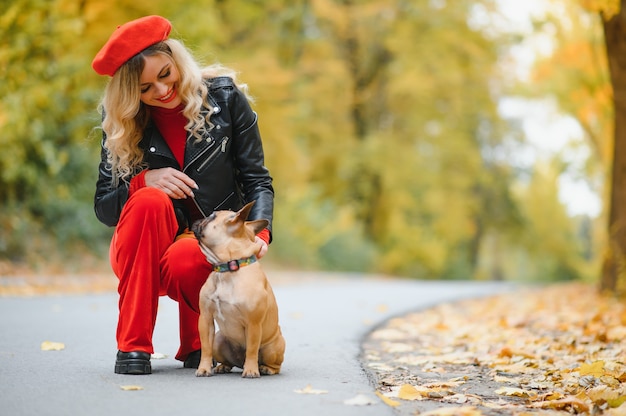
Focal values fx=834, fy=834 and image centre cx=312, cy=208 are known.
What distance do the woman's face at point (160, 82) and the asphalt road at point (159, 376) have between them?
1493 mm

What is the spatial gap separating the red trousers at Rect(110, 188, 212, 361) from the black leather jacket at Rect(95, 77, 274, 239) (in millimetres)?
211

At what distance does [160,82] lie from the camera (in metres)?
4.57

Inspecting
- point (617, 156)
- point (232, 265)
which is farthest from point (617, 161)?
point (232, 265)

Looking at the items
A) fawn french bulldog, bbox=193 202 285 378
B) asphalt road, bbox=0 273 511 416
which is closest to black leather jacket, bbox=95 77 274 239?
fawn french bulldog, bbox=193 202 285 378

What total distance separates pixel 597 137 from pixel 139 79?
61.5 feet

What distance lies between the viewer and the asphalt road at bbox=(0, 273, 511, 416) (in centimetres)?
351

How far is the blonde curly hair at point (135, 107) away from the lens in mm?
4500

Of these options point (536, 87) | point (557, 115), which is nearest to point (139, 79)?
point (536, 87)

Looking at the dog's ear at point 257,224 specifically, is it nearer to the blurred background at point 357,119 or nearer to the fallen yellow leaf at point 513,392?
the fallen yellow leaf at point 513,392

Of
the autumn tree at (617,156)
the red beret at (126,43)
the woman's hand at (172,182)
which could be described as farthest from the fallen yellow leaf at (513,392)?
the autumn tree at (617,156)

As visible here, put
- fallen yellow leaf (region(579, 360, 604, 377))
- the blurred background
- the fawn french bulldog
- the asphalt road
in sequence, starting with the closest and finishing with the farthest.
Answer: the asphalt road < the fawn french bulldog < fallen yellow leaf (region(579, 360, 604, 377)) < the blurred background

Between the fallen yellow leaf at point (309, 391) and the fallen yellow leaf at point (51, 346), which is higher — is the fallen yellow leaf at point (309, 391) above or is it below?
above

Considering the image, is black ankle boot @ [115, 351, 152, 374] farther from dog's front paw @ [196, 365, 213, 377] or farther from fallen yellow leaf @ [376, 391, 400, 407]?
fallen yellow leaf @ [376, 391, 400, 407]

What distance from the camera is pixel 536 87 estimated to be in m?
21.1
